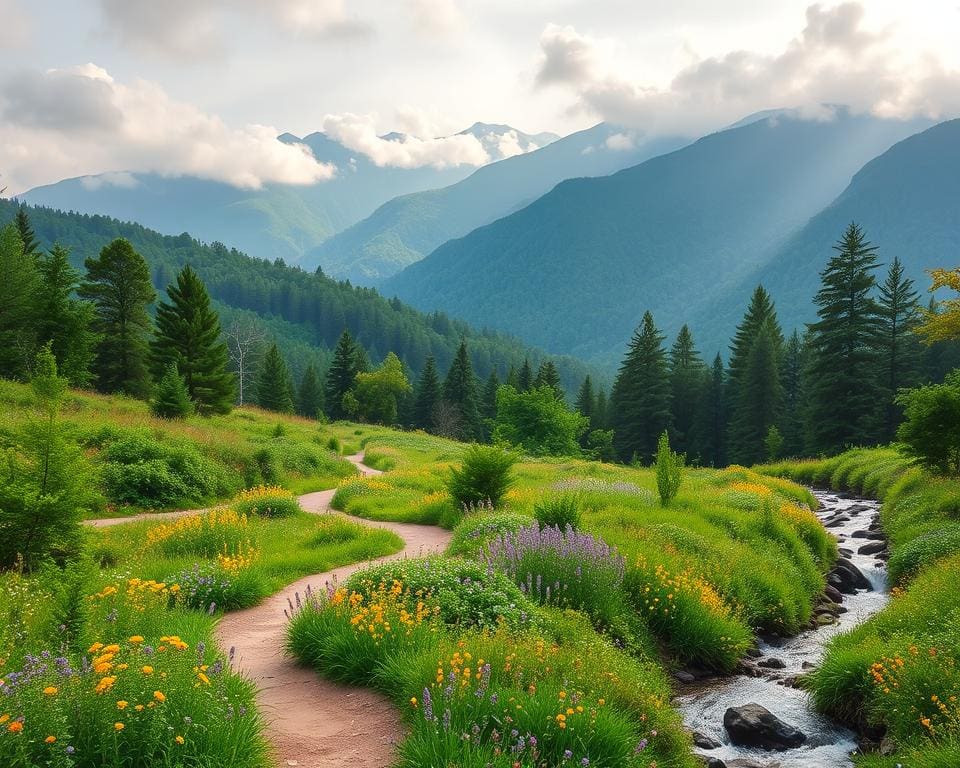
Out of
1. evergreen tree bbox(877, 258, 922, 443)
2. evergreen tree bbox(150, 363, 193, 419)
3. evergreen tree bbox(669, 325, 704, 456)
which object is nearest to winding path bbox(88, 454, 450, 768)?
evergreen tree bbox(150, 363, 193, 419)

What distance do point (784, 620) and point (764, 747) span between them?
4.58 m

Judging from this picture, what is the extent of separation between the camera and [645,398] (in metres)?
64.4

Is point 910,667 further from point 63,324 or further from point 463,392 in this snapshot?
point 463,392

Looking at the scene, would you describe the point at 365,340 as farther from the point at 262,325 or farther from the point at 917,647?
the point at 917,647

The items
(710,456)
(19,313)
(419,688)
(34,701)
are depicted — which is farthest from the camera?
(710,456)

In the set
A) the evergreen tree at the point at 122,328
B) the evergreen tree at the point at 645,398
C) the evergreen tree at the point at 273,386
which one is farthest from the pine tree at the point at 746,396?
the evergreen tree at the point at 273,386

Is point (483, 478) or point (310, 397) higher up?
point (310, 397)

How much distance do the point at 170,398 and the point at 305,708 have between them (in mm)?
25604

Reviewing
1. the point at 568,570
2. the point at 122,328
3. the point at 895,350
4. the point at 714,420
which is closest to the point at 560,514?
the point at 568,570

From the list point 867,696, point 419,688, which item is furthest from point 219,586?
point 867,696

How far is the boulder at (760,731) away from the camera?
7.84 metres

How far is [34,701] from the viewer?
3.83 metres

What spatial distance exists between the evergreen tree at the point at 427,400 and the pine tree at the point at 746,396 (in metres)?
37.2

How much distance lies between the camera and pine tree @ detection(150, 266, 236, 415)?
35438mm
